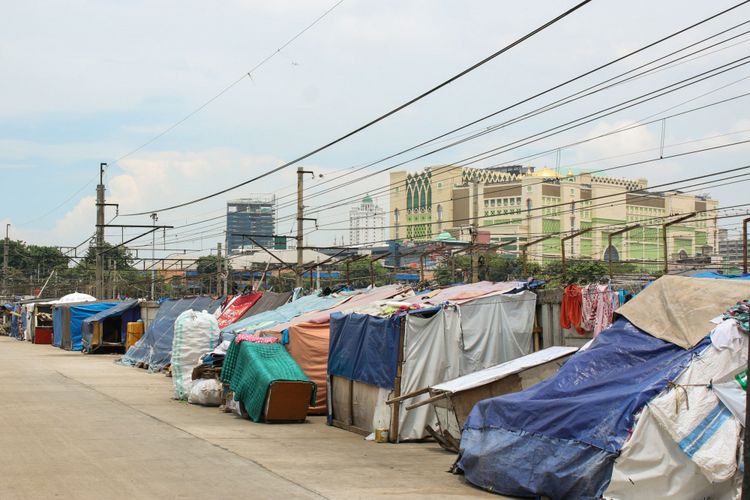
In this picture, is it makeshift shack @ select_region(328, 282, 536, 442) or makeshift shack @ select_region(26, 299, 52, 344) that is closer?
makeshift shack @ select_region(328, 282, 536, 442)

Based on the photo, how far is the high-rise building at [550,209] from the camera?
305 feet

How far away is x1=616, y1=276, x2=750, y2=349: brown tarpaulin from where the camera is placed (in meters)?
10.4

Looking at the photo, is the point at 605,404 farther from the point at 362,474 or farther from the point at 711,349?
the point at 362,474

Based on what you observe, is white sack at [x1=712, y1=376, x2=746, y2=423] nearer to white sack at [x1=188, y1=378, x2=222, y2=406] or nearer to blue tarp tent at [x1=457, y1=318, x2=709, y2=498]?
blue tarp tent at [x1=457, y1=318, x2=709, y2=498]

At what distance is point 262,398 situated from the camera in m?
17.5

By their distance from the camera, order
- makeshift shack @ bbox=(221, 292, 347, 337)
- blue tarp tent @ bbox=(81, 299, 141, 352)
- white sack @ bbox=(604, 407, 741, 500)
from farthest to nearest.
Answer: blue tarp tent @ bbox=(81, 299, 141, 352), makeshift shack @ bbox=(221, 292, 347, 337), white sack @ bbox=(604, 407, 741, 500)

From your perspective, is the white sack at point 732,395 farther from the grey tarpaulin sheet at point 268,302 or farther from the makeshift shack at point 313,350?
A: the grey tarpaulin sheet at point 268,302

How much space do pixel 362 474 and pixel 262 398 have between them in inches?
235

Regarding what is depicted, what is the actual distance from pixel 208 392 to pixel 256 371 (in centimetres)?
310

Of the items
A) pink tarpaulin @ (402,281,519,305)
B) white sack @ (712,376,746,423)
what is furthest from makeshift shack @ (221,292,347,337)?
white sack @ (712,376,746,423)

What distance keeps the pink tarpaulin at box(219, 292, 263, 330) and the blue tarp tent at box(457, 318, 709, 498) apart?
1848cm

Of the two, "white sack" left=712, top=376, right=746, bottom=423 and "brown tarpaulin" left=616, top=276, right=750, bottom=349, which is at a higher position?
"brown tarpaulin" left=616, top=276, right=750, bottom=349

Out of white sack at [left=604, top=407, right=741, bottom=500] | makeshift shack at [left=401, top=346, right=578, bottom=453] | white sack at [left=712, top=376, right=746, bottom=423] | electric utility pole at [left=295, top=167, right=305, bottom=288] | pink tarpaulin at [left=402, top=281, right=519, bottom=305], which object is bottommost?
white sack at [left=604, top=407, right=741, bottom=500]

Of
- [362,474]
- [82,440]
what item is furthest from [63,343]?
[362,474]
